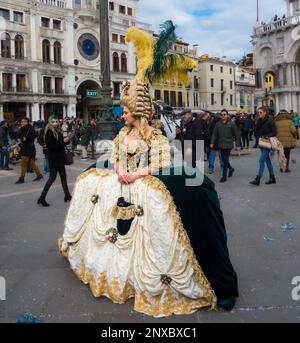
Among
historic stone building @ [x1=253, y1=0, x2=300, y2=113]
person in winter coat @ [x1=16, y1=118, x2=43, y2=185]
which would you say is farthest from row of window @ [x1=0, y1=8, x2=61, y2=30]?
person in winter coat @ [x1=16, y1=118, x2=43, y2=185]

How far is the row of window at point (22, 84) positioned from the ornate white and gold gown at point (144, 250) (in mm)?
35065

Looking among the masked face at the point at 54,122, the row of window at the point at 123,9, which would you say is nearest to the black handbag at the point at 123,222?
the masked face at the point at 54,122

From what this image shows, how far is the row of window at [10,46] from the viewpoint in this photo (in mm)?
36062

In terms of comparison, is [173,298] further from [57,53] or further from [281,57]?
[57,53]

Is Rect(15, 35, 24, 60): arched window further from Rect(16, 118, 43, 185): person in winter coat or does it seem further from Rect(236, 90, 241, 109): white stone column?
Rect(236, 90, 241, 109): white stone column

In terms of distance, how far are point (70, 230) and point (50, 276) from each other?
50 cm

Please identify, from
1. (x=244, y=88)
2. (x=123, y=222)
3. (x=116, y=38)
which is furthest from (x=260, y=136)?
(x=244, y=88)

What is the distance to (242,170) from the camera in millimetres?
10906

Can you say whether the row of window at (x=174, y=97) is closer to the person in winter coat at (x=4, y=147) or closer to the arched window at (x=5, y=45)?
the arched window at (x=5, y=45)

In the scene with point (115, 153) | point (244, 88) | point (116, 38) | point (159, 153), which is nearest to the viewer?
point (159, 153)

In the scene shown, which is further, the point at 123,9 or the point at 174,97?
the point at 174,97

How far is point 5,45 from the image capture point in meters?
36.2

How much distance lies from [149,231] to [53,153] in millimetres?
4461

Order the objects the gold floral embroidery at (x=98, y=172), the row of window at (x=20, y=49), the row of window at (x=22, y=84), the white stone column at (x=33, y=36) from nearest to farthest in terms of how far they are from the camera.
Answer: the gold floral embroidery at (x=98, y=172) → the row of window at (x=22, y=84) → the row of window at (x=20, y=49) → the white stone column at (x=33, y=36)
